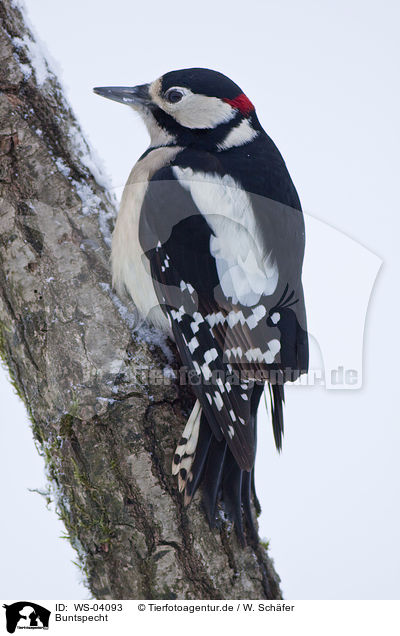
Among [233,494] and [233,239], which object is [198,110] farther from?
[233,494]

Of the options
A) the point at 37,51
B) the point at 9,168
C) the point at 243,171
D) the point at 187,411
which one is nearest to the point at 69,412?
the point at 187,411

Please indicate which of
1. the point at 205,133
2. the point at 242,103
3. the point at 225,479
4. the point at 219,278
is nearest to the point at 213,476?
the point at 225,479

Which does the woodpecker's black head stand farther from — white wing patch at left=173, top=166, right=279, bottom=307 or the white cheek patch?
white wing patch at left=173, top=166, right=279, bottom=307

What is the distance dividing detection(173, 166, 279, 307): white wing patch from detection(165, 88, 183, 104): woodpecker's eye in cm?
33

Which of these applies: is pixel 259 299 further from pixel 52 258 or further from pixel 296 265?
pixel 52 258

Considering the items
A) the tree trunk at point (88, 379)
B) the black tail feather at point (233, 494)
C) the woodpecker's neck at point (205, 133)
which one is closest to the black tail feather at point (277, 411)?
the black tail feather at point (233, 494)

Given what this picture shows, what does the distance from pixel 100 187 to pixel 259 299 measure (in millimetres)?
736

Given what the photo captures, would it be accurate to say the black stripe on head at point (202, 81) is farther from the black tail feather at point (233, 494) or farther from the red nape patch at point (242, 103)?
the black tail feather at point (233, 494)

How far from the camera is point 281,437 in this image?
192cm
